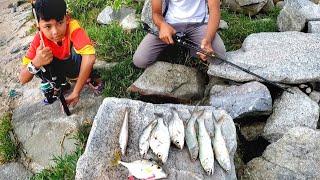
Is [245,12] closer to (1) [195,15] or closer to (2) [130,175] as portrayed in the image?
(1) [195,15]

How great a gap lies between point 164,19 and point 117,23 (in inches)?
56.1

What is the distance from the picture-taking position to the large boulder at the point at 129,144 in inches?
169

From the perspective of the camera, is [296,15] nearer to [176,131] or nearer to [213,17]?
[213,17]

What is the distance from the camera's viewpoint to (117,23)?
758 cm

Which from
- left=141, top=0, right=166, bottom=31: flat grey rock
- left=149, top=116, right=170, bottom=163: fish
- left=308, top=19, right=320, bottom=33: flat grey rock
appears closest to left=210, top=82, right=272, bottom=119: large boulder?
left=149, top=116, right=170, bottom=163: fish

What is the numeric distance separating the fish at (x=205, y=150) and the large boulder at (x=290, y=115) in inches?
40.1

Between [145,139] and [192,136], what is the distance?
0.47 m

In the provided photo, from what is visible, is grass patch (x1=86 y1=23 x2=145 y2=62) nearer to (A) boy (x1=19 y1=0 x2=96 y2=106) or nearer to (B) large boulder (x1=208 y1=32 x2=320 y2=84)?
(A) boy (x1=19 y1=0 x2=96 y2=106)

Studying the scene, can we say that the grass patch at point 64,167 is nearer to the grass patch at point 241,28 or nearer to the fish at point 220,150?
the fish at point 220,150

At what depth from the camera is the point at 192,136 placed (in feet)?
15.0

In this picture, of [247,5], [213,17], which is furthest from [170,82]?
[247,5]

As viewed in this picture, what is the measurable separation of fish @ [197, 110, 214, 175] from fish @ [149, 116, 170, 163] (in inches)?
13.1

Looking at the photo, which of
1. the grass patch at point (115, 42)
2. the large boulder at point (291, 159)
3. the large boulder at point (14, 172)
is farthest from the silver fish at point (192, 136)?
the grass patch at point (115, 42)

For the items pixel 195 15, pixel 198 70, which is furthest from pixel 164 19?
pixel 198 70
